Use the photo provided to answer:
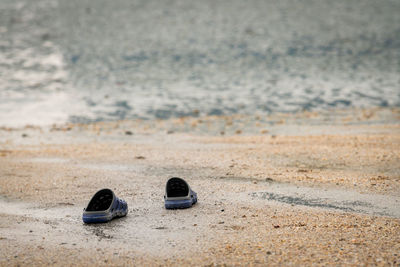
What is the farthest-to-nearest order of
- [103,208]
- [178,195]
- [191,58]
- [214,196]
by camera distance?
1. [191,58]
2. [214,196]
3. [178,195]
4. [103,208]

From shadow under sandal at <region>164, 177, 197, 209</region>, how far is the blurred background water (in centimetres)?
755

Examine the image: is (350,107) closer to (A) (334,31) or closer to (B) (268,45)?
(B) (268,45)

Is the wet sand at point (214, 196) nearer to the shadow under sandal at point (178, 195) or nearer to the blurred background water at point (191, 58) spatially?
the shadow under sandal at point (178, 195)

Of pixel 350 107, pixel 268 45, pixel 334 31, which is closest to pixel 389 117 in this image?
pixel 350 107

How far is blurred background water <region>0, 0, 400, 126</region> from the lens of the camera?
582 inches

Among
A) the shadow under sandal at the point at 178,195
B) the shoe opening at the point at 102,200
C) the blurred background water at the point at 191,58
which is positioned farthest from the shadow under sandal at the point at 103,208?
the blurred background water at the point at 191,58

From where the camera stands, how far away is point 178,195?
571cm

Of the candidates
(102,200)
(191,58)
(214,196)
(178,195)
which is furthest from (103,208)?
(191,58)

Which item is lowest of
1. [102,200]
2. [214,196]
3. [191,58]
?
[214,196]

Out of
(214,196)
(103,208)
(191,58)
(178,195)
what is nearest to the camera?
(103,208)

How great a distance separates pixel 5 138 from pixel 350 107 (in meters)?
9.21

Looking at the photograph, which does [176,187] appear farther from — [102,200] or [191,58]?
[191,58]

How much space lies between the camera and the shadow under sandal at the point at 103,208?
5207 mm

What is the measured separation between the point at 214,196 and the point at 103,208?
1.48m
